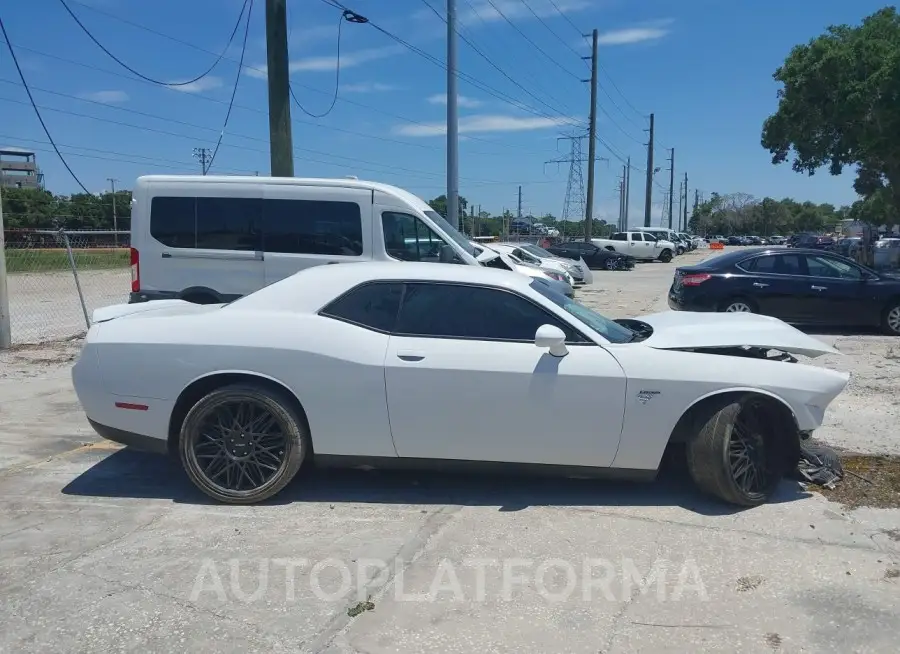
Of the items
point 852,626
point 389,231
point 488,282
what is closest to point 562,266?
point 389,231

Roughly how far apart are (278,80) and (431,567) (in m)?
10.8

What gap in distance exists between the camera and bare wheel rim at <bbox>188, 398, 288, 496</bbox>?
15.6 feet

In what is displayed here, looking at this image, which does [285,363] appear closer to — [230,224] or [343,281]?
[343,281]

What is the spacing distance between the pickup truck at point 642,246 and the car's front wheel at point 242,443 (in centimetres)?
4115

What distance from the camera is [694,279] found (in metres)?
12.7

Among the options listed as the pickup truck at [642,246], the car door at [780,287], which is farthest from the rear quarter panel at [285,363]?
the pickup truck at [642,246]

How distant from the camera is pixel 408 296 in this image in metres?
4.91

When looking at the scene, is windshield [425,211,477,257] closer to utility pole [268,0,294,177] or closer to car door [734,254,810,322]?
utility pole [268,0,294,177]

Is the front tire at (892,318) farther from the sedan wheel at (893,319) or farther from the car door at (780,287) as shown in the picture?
the car door at (780,287)

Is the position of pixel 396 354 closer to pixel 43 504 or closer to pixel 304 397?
pixel 304 397

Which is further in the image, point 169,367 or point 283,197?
point 283,197

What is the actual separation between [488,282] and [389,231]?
5008 mm

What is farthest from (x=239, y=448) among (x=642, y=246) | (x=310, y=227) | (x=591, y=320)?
(x=642, y=246)

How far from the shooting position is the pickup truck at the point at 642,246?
44850 millimetres
